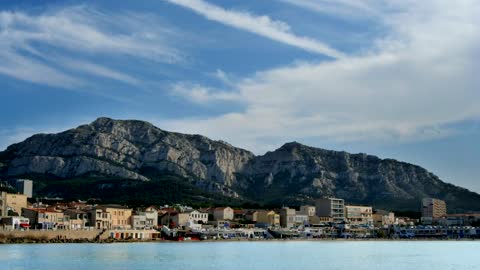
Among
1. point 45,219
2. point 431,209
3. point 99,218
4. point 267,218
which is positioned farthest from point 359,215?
point 45,219

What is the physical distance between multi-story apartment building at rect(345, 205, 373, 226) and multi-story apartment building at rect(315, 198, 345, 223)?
130cm

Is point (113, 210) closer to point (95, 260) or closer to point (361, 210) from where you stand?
point (95, 260)

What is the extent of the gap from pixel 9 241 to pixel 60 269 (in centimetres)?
3824

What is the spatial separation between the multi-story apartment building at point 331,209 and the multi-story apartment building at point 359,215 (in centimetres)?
130

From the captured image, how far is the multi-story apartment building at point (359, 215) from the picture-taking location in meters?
146

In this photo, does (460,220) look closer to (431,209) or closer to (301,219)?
(431,209)

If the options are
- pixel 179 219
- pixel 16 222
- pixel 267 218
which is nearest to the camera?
pixel 16 222

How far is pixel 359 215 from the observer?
148m

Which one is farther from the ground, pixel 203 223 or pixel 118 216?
pixel 118 216

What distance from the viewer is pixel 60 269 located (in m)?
42.9

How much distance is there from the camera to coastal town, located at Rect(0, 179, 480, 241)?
93.8 meters

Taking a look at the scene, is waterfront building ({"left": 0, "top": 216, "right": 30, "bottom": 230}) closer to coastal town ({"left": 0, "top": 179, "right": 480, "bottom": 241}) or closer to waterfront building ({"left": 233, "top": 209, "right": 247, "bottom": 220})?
coastal town ({"left": 0, "top": 179, "right": 480, "bottom": 241})

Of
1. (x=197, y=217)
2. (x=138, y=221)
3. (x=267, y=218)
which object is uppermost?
(x=197, y=217)

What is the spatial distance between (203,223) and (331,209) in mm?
34522
